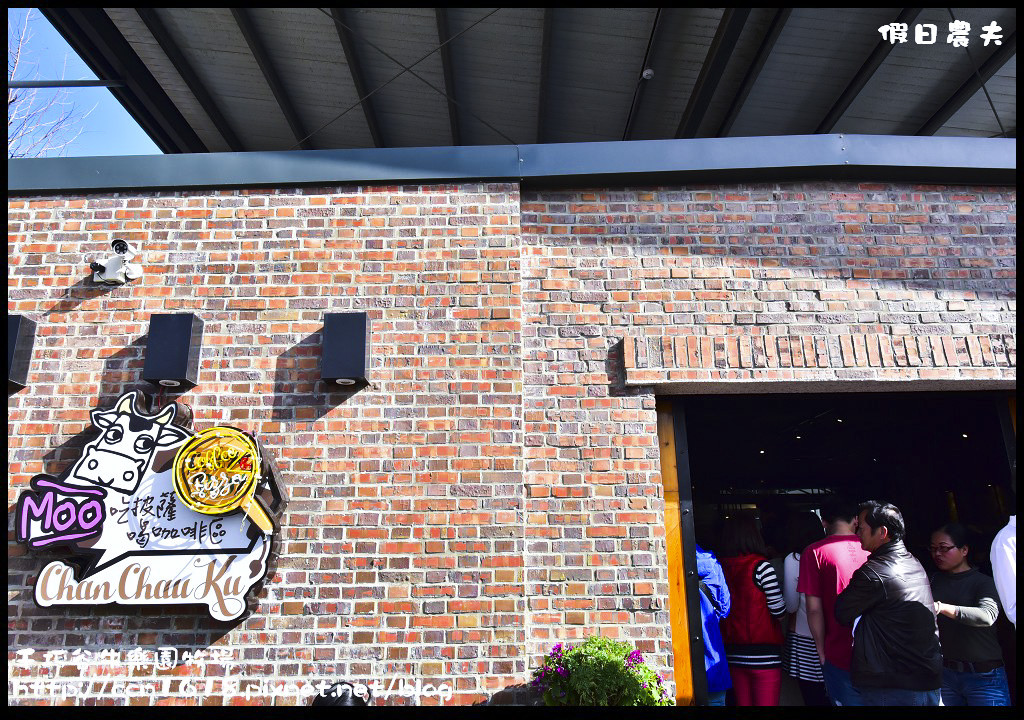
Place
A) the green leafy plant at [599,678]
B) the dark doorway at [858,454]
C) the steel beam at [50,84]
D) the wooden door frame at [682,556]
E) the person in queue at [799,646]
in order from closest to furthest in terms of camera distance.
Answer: the green leafy plant at [599,678], the wooden door frame at [682,556], the person in queue at [799,646], the steel beam at [50,84], the dark doorway at [858,454]

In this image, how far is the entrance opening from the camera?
5012mm

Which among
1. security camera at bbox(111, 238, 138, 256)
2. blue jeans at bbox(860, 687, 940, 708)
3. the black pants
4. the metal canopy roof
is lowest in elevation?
the black pants

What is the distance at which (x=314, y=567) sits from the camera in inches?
137

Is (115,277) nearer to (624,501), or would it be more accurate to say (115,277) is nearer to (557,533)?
(557,533)

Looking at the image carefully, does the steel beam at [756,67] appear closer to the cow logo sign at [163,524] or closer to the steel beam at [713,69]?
the steel beam at [713,69]

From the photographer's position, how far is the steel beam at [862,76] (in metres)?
5.02

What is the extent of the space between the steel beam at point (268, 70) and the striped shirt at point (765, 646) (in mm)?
5214

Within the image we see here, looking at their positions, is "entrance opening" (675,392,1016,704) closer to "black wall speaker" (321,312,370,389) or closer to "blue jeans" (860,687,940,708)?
Answer: "blue jeans" (860,687,940,708)

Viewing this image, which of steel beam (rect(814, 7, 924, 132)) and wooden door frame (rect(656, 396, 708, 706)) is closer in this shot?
wooden door frame (rect(656, 396, 708, 706))

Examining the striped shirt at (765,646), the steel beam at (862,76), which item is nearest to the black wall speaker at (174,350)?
the striped shirt at (765,646)

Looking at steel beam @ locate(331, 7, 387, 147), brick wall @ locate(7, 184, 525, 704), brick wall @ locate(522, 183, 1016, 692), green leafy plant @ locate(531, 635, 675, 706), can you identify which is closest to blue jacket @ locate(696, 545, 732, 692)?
brick wall @ locate(522, 183, 1016, 692)

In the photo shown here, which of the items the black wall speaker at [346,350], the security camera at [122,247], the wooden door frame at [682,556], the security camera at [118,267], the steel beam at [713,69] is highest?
the steel beam at [713,69]

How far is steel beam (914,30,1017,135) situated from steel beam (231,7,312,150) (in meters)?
5.73

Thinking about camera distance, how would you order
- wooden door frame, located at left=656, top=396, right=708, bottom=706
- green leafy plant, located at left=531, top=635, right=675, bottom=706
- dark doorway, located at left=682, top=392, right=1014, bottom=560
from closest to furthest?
1. green leafy plant, located at left=531, top=635, right=675, bottom=706
2. wooden door frame, located at left=656, top=396, right=708, bottom=706
3. dark doorway, located at left=682, top=392, right=1014, bottom=560
